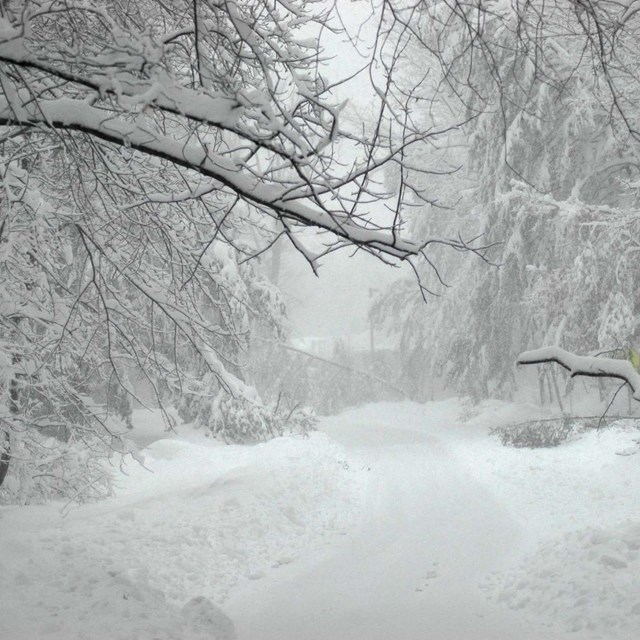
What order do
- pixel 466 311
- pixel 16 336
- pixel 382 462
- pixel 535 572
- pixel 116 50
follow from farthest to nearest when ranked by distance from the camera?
pixel 466 311 < pixel 382 462 < pixel 535 572 < pixel 16 336 < pixel 116 50

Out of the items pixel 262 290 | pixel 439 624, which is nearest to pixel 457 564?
pixel 439 624

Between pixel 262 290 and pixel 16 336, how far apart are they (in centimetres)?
947

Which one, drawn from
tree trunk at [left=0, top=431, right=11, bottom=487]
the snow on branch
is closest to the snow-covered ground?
tree trunk at [left=0, top=431, right=11, bottom=487]

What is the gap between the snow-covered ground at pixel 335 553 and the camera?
5203mm

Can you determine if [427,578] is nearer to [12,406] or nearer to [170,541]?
[170,541]

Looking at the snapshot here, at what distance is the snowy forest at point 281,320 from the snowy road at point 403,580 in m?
0.04

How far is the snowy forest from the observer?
3164 millimetres

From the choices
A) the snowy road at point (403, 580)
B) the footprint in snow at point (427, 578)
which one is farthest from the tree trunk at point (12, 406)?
the footprint in snow at point (427, 578)

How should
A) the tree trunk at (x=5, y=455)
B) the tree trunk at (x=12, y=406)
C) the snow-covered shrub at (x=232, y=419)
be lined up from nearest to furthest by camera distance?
the tree trunk at (x=12, y=406)
the tree trunk at (x=5, y=455)
the snow-covered shrub at (x=232, y=419)

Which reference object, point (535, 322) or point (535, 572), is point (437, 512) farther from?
point (535, 322)

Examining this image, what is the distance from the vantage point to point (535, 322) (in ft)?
56.6

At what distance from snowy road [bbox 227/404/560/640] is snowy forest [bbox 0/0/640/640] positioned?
0.15 ft

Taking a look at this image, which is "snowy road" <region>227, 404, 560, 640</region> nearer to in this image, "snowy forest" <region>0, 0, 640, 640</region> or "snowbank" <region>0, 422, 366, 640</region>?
"snowy forest" <region>0, 0, 640, 640</region>

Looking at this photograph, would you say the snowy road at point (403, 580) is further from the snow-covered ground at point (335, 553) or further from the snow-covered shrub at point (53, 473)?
the snow-covered shrub at point (53, 473)
